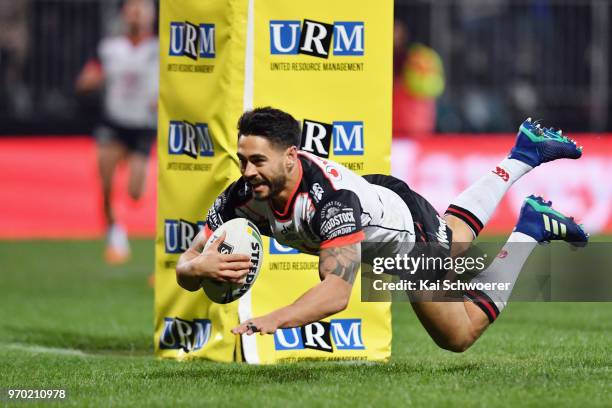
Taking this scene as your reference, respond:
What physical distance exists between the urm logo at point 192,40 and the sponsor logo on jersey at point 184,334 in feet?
6.47

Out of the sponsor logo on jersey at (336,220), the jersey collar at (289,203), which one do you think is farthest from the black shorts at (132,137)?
the sponsor logo on jersey at (336,220)

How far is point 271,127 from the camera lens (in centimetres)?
749

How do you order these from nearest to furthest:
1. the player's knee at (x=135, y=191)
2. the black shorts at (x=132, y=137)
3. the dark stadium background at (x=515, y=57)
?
the player's knee at (x=135, y=191), the black shorts at (x=132, y=137), the dark stadium background at (x=515, y=57)

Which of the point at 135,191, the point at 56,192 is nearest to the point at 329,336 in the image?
the point at 135,191

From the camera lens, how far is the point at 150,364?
29.2 ft

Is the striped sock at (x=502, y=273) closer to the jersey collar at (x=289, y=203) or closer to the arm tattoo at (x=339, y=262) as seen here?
the arm tattoo at (x=339, y=262)

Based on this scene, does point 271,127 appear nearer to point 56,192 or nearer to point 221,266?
point 221,266

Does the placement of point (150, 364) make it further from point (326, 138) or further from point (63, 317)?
point (63, 317)

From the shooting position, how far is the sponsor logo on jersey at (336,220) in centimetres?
729

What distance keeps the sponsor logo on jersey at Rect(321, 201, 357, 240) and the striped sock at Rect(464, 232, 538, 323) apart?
146 cm

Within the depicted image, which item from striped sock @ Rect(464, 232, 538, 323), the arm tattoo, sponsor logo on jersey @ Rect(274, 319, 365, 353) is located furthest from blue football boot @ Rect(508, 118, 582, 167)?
the arm tattoo

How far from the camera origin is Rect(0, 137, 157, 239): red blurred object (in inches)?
755

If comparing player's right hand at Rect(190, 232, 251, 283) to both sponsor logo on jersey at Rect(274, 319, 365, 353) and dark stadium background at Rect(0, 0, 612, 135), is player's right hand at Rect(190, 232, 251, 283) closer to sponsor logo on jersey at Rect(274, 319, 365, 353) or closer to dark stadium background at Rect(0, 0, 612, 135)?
sponsor logo on jersey at Rect(274, 319, 365, 353)

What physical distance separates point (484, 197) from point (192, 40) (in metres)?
2.43
